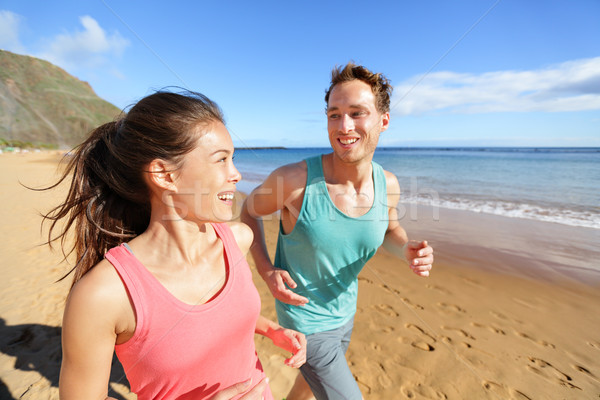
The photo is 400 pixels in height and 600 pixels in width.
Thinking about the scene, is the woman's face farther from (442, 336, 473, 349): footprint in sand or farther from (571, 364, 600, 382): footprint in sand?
(571, 364, 600, 382): footprint in sand

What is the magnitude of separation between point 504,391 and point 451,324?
1121 mm

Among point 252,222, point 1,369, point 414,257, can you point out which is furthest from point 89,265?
point 1,369

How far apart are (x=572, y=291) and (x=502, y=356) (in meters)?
2.60

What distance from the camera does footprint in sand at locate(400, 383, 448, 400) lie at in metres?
3.07

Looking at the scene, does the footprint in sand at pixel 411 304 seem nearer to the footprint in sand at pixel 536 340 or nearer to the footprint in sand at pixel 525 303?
the footprint in sand at pixel 536 340

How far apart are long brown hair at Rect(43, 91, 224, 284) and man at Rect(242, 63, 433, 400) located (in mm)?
932

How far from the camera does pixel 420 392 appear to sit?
312 cm

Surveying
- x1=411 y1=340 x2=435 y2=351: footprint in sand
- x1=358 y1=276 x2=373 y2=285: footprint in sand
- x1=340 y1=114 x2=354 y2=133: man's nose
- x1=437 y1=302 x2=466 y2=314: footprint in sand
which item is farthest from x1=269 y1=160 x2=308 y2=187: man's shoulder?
x1=358 y1=276 x2=373 y2=285: footprint in sand

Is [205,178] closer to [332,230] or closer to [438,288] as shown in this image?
[332,230]

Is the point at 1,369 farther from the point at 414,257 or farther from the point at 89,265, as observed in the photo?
the point at 414,257

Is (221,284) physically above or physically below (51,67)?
below

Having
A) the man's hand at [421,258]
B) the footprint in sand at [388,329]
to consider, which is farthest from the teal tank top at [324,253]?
the footprint in sand at [388,329]

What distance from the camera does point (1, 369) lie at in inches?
133

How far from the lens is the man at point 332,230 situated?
6.72ft
